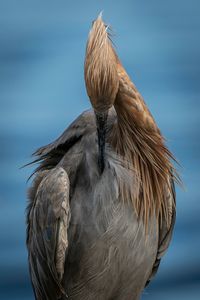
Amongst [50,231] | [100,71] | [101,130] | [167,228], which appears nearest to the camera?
[100,71]

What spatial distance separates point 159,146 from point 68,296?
63cm

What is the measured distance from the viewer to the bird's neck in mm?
2889

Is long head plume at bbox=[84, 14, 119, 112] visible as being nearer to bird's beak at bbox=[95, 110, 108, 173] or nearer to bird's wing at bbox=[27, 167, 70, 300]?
bird's beak at bbox=[95, 110, 108, 173]

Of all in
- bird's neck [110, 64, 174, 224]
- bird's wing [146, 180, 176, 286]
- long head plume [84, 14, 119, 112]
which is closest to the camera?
long head plume [84, 14, 119, 112]

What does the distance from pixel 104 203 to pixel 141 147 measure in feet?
0.73

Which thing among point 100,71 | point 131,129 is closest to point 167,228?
point 131,129

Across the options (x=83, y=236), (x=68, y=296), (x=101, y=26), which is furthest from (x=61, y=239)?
(x=101, y=26)

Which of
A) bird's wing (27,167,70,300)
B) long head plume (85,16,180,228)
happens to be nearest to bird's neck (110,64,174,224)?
→ long head plume (85,16,180,228)

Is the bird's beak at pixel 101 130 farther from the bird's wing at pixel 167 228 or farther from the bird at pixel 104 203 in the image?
the bird's wing at pixel 167 228

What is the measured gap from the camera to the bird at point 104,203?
2.92m

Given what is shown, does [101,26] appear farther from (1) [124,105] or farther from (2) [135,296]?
(2) [135,296]

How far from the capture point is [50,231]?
2.95 metres

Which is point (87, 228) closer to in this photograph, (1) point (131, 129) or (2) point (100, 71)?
(1) point (131, 129)

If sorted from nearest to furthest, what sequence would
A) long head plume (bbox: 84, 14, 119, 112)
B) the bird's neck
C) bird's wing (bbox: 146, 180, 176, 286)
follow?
long head plume (bbox: 84, 14, 119, 112), the bird's neck, bird's wing (bbox: 146, 180, 176, 286)
